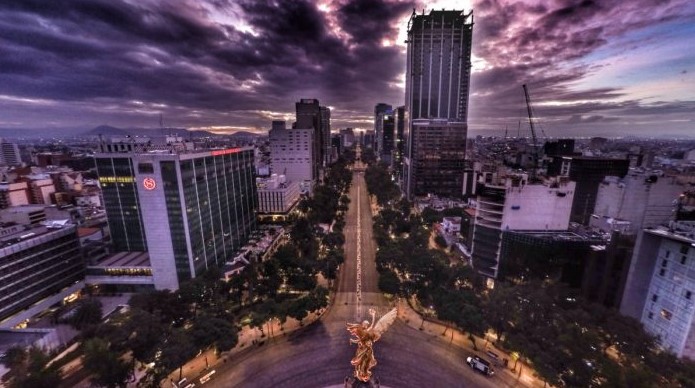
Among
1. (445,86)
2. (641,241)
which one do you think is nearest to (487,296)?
(641,241)

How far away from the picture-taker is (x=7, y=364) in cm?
3378

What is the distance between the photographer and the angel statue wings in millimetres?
25203

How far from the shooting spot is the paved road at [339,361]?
38344mm

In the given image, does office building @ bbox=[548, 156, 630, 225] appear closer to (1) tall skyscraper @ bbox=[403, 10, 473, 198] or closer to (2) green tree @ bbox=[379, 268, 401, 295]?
(1) tall skyscraper @ bbox=[403, 10, 473, 198]

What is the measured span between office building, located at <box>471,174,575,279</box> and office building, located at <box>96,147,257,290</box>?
63647 millimetres

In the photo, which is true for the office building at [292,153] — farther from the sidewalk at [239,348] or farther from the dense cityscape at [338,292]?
the sidewalk at [239,348]

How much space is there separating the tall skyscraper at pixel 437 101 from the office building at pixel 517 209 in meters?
70.5

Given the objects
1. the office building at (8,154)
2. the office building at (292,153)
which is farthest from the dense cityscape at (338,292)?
the office building at (8,154)

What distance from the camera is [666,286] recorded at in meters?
40.0

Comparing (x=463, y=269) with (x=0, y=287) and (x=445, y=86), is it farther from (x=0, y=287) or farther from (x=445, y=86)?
(x=445, y=86)

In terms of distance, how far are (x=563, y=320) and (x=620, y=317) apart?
276 inches

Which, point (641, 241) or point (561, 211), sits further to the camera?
point (561, 211)

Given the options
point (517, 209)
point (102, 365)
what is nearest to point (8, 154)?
point (102, 365)

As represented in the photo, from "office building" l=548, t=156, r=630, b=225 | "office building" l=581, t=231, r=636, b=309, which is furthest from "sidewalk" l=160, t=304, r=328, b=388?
"office building" l=548, t=156, r=630, b=225
